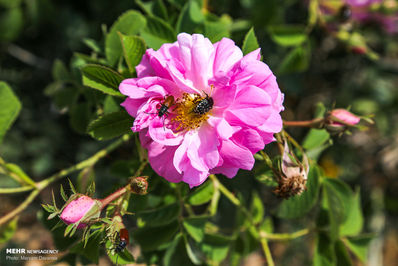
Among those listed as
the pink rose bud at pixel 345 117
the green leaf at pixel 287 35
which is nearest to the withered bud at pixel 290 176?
the pink rose bud at pixel 345 117

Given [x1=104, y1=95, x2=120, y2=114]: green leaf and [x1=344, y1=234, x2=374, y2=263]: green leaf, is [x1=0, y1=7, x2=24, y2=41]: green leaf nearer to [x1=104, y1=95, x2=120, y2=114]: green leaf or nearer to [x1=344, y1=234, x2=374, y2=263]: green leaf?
[x1=104, y1=95, x2=120, y2=114]: green leaf

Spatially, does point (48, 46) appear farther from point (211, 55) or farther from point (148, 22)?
point (211, 55)

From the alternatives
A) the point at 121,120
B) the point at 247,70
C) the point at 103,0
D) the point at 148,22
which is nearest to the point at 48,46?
the point at 103,0

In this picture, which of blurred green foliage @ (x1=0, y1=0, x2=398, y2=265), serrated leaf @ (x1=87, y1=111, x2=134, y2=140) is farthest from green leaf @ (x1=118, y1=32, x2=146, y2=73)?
serrated leaf @ (x1=87, y1=111, x2=134, y2=140)

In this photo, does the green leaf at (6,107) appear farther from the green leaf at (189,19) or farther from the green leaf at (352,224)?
the green leaf at (352,224)

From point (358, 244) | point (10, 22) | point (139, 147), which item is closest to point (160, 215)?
point (139, 147)
